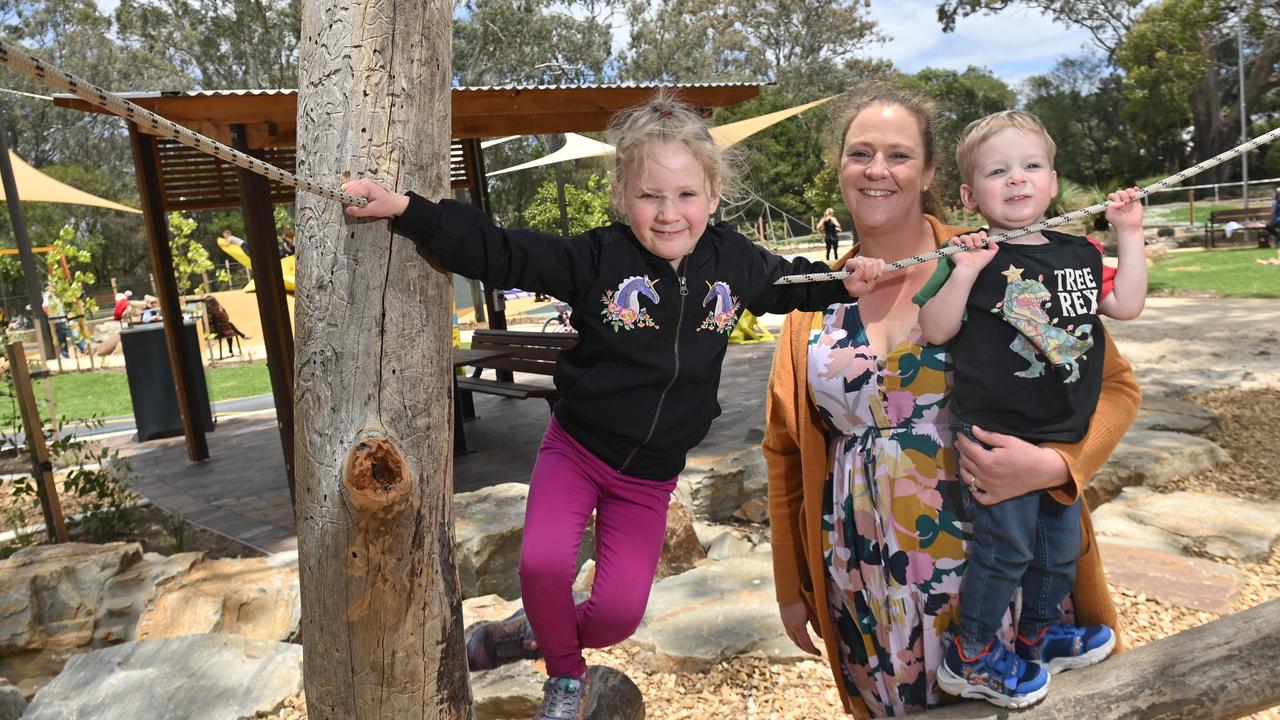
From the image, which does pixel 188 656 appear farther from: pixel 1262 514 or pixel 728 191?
pixel 1262 514

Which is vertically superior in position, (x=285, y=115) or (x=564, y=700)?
(x=285, y=115)

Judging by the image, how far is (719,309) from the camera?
6.68 ft

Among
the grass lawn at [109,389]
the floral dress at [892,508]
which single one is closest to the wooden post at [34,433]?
the floral dress at [892,508]

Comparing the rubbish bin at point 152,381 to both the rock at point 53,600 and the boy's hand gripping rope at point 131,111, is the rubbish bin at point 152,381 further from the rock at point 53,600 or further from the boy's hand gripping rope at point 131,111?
the boy's hand gripping rope at point 131,111

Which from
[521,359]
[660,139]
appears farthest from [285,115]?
[660,139]

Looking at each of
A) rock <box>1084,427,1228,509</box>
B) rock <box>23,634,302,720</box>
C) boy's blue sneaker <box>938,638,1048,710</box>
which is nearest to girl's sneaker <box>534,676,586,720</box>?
boy's blue sneaker <box>938,638,1048,710</box>

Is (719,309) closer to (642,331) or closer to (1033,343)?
(642,331)

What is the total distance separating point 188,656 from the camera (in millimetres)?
2992

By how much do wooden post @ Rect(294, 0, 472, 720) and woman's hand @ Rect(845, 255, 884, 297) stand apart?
83 cm

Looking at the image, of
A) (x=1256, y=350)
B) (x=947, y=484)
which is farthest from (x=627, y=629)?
(x=1256, y=350)

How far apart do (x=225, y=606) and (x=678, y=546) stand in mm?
1910

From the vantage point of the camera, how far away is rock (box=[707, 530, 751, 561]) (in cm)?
441

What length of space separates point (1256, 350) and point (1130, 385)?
27.1 ft

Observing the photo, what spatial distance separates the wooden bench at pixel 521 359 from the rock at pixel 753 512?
153cm
